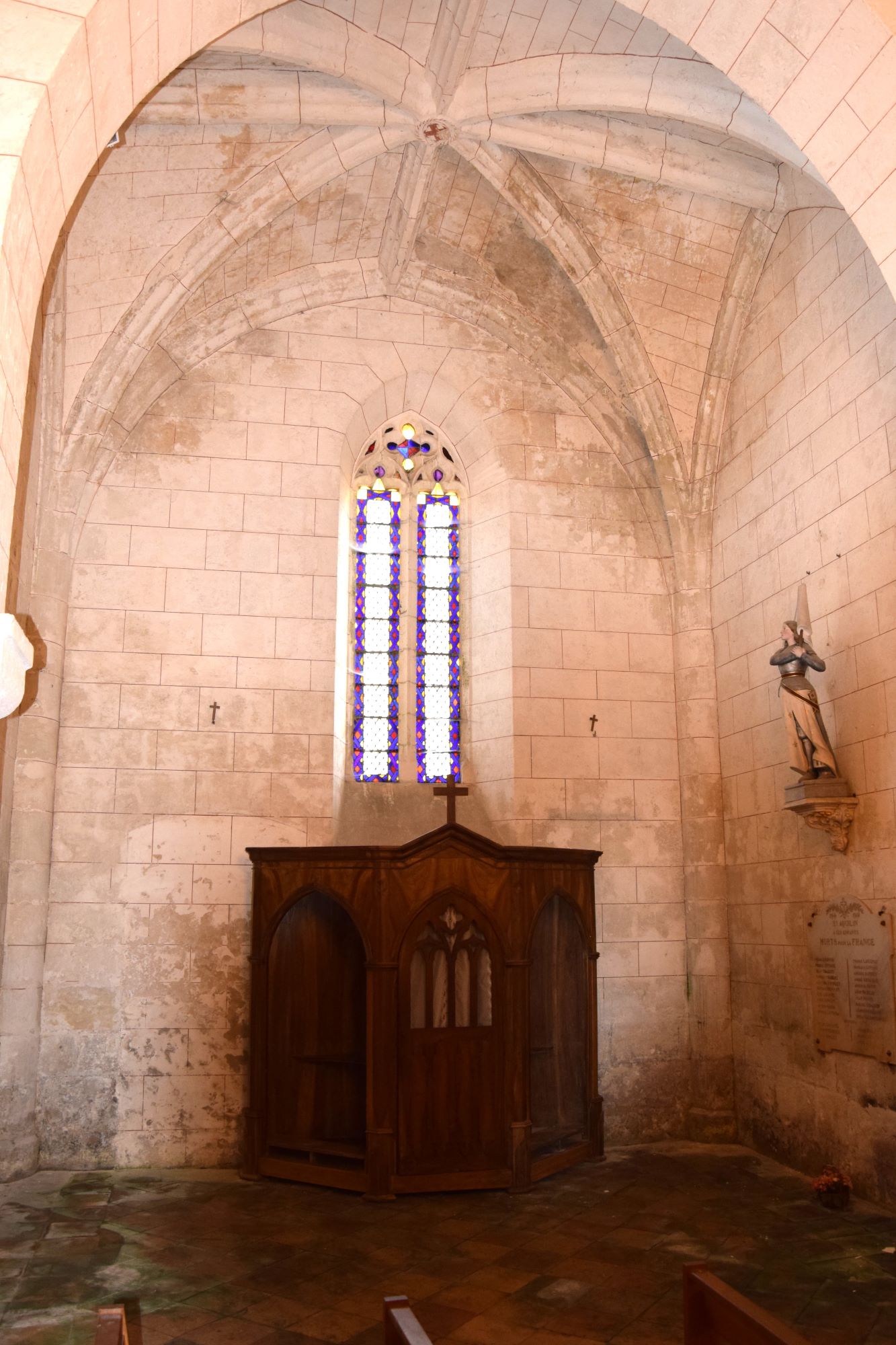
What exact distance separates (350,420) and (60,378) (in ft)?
7.62

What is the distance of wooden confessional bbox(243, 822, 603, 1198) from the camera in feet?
21.9

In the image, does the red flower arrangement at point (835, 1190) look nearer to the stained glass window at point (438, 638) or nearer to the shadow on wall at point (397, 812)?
the shadow on wall at point (397, 812)

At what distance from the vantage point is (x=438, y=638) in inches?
368

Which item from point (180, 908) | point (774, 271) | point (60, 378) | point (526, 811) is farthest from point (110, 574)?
point (774, 271)

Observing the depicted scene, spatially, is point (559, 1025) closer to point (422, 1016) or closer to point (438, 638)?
point (422, 1016)

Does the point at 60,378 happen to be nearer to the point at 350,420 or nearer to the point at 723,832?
the point at 350,420

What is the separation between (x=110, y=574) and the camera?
8.30 meters

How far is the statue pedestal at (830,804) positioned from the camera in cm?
660

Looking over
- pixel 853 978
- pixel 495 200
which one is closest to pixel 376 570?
pixel 495 200

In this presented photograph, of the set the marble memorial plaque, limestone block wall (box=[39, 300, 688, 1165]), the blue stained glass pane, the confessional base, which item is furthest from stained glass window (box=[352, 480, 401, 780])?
the marble memorial plaque

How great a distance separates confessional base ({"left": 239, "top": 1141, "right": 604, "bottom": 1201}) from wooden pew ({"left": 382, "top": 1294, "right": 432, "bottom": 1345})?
13.1 ft

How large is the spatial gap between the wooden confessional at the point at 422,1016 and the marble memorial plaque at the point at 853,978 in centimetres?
154

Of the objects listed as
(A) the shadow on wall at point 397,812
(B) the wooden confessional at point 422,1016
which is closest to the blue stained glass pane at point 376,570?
(A) the shadow on wall at point 397,812

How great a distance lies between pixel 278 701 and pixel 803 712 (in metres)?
3.88
